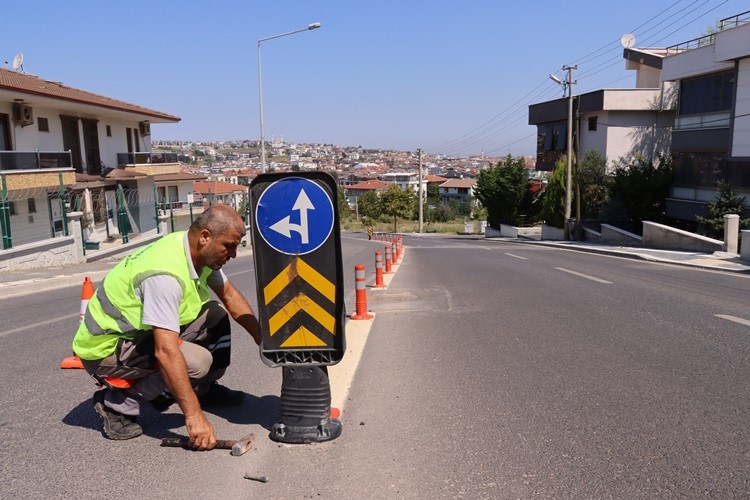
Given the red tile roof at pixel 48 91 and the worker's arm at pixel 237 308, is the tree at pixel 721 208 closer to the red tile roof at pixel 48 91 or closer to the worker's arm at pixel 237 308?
the worker's arm at pixel 237 308

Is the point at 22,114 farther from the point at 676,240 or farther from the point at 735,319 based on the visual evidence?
the point at 676,240

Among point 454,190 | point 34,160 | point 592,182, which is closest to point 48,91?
point 34,160

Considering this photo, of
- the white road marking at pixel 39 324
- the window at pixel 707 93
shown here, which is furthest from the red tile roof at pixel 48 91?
the window at pixel 707 93

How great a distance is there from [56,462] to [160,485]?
786mm

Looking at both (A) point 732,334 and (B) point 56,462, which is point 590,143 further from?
(B) point 56,462

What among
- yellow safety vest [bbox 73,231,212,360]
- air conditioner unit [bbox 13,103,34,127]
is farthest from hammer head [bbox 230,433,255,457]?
air conditioner unit [bbox 13,103,34,127]

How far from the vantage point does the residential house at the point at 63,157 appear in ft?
60.3

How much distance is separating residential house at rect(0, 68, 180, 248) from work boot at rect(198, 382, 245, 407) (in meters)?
13.9

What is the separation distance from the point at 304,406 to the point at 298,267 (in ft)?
2.91

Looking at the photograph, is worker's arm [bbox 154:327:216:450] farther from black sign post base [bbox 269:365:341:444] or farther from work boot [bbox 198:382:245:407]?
work boot [bbox 198:382:245:407]

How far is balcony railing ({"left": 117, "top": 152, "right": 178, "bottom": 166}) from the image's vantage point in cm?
3400

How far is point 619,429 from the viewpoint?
432cm

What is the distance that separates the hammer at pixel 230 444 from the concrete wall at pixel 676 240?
21.7m

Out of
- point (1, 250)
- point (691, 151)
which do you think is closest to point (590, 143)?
point (691, 151)
